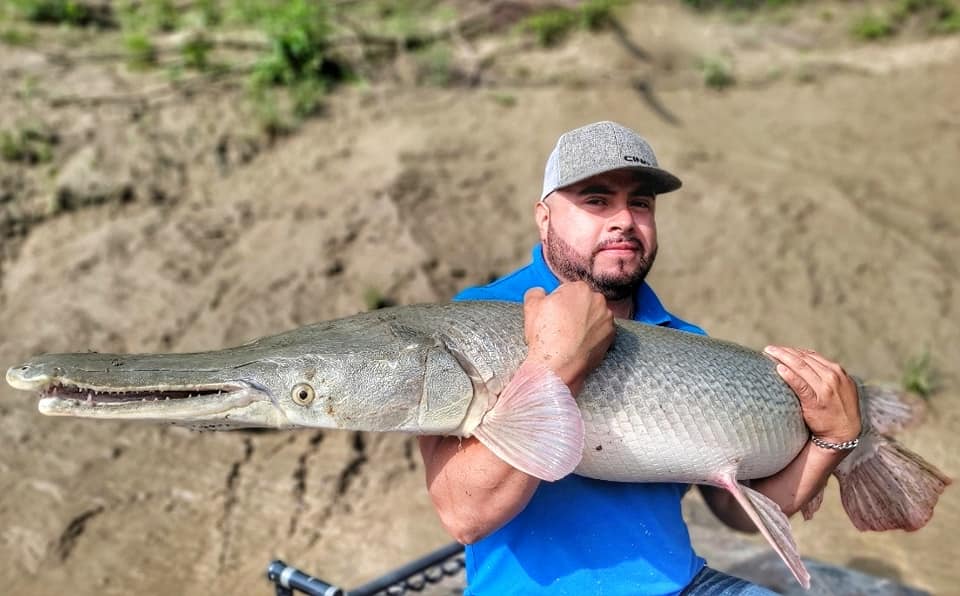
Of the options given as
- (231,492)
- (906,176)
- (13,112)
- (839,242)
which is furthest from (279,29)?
(906,176)

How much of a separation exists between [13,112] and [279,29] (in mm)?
2231

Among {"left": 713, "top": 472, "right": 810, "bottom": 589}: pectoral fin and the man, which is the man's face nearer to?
the man

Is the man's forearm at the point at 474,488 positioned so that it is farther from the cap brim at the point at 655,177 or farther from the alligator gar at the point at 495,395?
the cap brim at the point at 655,177

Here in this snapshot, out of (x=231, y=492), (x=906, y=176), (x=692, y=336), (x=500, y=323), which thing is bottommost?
(x=231, y=492)

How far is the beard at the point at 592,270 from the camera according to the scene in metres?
2.60

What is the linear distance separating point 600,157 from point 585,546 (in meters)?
1.12

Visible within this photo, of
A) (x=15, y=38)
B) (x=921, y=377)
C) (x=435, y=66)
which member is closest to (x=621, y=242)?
(x=921, y=377)

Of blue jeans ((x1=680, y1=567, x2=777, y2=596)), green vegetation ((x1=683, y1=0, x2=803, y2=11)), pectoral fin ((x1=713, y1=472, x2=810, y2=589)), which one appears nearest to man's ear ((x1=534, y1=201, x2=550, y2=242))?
A: pectoral fin ((x1=713, y1=472, x2=810, y2=589))

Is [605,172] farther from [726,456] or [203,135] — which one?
[203,135]

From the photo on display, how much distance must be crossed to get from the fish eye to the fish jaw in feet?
0.16

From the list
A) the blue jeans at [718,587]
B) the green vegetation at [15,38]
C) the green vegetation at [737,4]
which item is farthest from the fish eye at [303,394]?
the green vegetation at [737,4]

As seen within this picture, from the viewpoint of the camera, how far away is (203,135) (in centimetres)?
709

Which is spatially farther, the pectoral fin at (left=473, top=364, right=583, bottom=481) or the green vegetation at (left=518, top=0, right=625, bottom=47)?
the green vegetation at (left=518, top=0, right=625, bottom=47)

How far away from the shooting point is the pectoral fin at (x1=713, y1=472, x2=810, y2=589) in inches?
92.9
